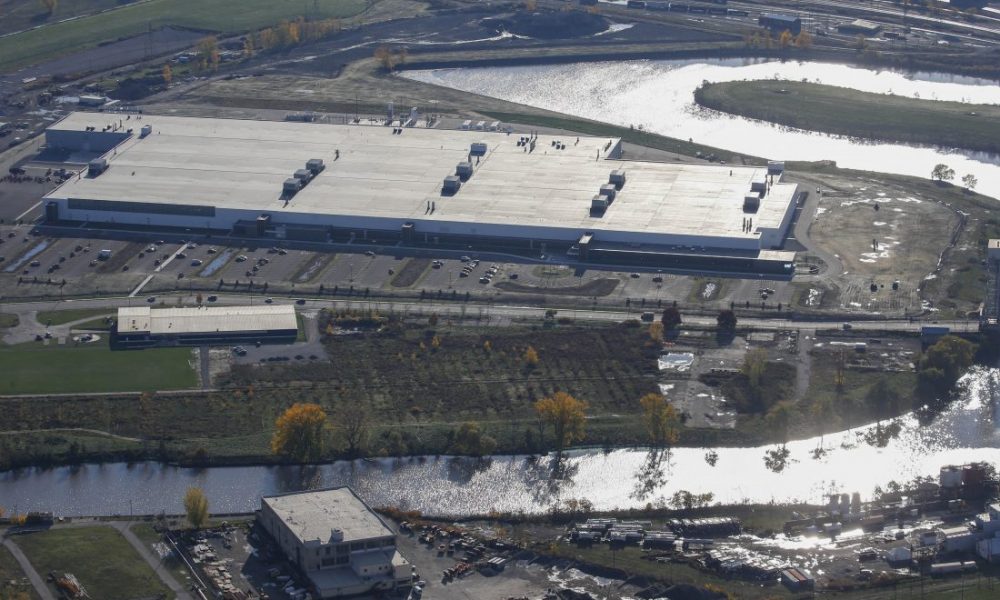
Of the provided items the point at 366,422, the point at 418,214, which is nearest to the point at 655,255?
the point at 418,214

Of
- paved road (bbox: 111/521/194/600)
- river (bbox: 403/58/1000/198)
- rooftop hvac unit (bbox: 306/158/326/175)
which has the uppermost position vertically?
rooftop hvac unit (bbox: 306/158/326/175)

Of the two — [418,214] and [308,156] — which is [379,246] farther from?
[308,156]

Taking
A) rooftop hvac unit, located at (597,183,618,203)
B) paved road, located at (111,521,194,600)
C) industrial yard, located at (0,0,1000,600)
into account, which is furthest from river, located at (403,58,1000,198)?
paved road, located at (111,521,194,600)

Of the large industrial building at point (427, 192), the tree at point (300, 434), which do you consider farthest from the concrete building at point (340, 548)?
the large industrial building at point (427, 192)

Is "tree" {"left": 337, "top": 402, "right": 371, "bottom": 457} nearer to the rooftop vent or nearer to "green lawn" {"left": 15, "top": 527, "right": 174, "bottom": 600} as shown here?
"green lawn" {"left": 15, "top": 527, "right": 174, "bottom": 600}

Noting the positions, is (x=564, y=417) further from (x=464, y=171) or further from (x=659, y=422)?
(x=464, y=171)

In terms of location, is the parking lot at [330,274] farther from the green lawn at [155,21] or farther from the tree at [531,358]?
the green lawn at [155,21]

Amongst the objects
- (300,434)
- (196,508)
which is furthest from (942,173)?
(196,508)

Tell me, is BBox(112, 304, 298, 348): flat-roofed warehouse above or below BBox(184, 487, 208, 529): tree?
below
